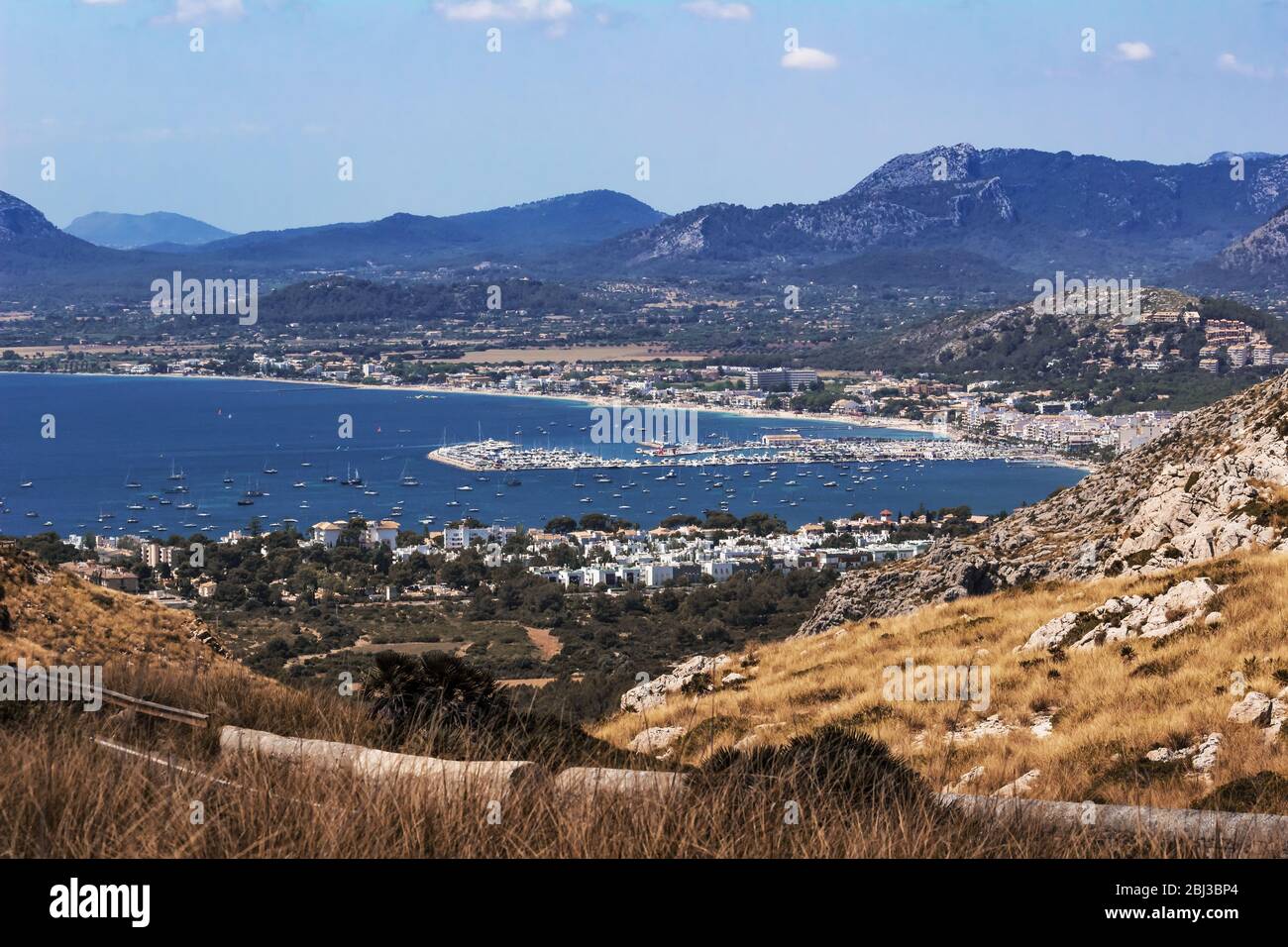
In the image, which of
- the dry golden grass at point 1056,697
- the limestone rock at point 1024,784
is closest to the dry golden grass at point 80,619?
the dry golden grass at point 1056,697

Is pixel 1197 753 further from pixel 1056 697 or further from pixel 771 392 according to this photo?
pixel 771 392

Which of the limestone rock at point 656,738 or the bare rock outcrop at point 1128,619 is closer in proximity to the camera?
the limestone rock at point 656,738

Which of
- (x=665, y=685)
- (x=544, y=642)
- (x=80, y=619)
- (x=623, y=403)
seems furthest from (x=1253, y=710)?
(x=623, y=403)

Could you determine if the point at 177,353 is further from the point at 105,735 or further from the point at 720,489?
the point at 105,735

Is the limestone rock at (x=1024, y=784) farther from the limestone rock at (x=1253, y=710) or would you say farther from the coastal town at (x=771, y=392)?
the coastal town at (x=771, y=392)

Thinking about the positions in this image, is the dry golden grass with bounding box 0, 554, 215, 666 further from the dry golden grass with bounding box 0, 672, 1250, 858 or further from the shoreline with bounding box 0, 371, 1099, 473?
the shoreline with bounding box 0, 371, 1099, 473

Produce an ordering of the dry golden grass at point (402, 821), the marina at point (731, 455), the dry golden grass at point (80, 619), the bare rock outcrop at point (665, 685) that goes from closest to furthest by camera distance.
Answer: the dry golden grass at point (402, 821), the bare rock outcrop at point (665, 685), the dry golden grass at point (80, 619), the marina at point (731, 455)

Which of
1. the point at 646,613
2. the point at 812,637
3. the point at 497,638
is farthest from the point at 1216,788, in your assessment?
the point at 646,613
